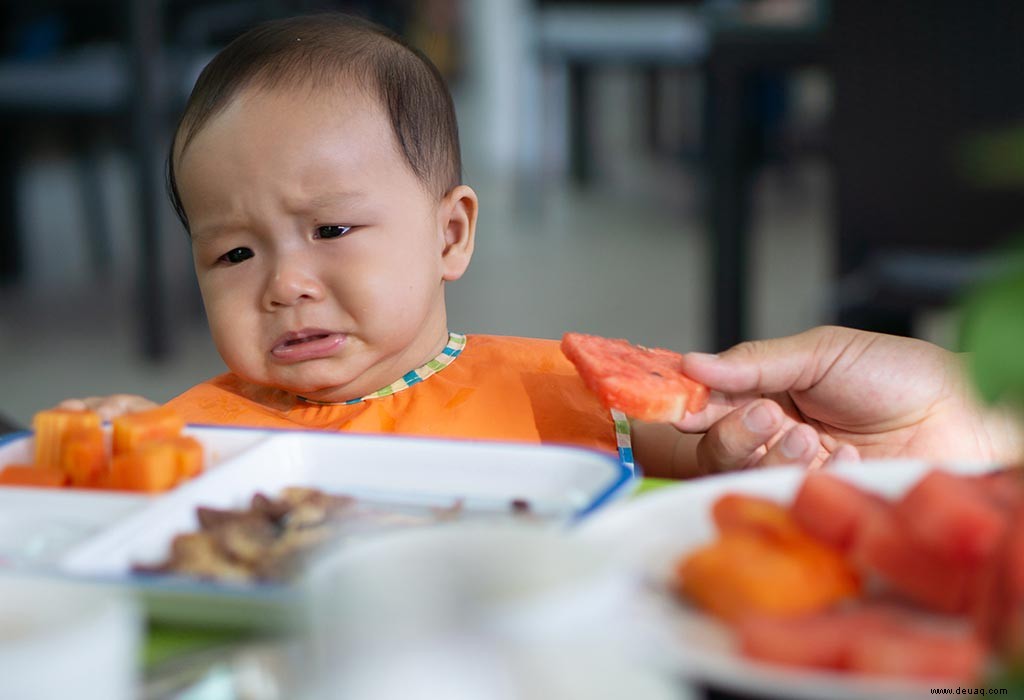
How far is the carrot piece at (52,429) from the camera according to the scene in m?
0.85

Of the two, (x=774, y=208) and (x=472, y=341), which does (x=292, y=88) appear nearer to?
(x=472, y=341)

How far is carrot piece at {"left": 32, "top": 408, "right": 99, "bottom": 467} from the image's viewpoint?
85cm

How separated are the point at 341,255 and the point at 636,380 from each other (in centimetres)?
37

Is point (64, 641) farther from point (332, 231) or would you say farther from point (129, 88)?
point (129, 88)

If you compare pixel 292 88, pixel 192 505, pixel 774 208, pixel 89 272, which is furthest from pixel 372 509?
pixel 774 208

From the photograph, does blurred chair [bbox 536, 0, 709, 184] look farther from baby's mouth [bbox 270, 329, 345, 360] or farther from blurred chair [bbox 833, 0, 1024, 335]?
baby's mouth [bbox 270, 329, 345, 360]

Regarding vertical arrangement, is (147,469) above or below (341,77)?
below

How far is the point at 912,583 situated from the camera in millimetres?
558

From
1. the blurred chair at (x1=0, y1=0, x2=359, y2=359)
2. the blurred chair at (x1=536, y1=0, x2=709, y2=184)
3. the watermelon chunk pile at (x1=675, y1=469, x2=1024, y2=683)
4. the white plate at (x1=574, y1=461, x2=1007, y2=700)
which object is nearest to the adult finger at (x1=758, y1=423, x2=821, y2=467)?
the white plate at (x1=574, y1=461, x2=1007, y2=700)

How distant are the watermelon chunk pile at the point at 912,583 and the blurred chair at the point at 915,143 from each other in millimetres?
1869

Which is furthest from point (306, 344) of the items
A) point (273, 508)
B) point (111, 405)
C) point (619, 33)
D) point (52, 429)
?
point (619, 33)

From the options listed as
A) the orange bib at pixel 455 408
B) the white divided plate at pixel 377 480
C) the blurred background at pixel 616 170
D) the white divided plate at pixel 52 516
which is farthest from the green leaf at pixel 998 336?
the orange bib at pixel 455 408

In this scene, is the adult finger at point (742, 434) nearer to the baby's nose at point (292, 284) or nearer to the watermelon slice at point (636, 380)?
the watermelon slice at point (636, 380)

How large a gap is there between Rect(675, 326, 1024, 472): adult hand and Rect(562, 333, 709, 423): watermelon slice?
1.3 inches
